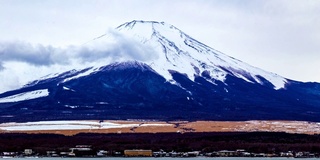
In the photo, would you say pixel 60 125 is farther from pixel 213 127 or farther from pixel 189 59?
pixel 189 59

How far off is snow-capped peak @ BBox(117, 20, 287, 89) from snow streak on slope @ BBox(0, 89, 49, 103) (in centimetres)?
1774

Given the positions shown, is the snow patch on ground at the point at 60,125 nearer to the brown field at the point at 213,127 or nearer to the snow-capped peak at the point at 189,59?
the brown field at the point at 213,127

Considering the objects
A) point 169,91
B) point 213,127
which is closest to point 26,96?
point 169,91

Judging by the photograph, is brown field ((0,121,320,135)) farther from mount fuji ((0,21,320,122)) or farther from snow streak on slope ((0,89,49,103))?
snow streak on slope ((0,89,49,103))

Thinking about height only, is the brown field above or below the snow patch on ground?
below

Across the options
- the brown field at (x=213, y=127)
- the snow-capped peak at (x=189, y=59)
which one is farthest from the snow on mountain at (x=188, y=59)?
the brown field at (x=213, y=127)

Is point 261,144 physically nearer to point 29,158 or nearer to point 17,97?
point 29,158

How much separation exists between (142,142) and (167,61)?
198 ft

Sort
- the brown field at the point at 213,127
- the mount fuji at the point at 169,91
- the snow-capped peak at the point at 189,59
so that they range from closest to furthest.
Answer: the brown field at the point at 213,127 → the mount fuji at the point at 169,91 → the snow-capped peak at the point at 189,59

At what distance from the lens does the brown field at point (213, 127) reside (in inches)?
2790

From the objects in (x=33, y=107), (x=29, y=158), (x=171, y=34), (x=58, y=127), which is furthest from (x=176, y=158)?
(x=171, y=34)

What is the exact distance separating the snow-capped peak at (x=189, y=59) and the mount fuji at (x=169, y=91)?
14 centimetres

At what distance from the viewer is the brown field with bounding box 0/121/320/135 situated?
233 feet

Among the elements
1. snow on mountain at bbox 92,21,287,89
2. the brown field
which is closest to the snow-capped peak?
snow on mountain at bbox 92,21,287,89
